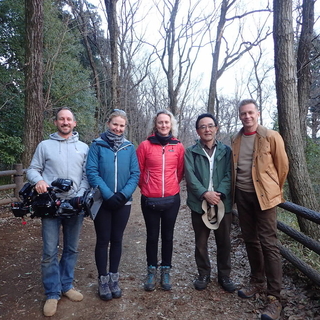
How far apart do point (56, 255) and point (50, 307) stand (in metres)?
0.52

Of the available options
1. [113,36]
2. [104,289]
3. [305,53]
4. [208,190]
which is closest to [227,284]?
[208,190]

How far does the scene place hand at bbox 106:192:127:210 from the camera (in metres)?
2.80

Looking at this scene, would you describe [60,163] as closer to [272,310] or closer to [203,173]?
[203,173]

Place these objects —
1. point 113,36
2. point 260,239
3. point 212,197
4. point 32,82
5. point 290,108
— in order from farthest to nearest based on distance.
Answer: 1. point 113,36
2. point 32,82
3. point 290,108
4. point 212,197
5. point 260,239

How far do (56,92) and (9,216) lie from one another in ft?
24.6

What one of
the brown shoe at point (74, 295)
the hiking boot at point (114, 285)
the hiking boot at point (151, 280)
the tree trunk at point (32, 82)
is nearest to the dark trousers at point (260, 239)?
the hiking boot at point (151, 280)

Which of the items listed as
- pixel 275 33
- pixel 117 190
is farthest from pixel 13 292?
pixel 275 33

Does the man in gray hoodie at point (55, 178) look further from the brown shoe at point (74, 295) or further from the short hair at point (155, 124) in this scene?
the short hair at point (155, 124)

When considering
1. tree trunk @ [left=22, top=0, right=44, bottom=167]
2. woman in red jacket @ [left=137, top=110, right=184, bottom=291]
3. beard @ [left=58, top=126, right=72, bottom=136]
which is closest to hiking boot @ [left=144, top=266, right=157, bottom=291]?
woman in red jacket @ [left=137, top=110, right=184, bottom=291]

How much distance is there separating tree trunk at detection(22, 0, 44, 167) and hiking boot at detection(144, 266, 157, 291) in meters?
5.12

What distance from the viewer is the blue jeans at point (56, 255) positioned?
2.74 meters

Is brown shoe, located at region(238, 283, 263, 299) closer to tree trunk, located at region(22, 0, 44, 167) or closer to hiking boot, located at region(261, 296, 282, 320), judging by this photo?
hiking boot, located at region(261, 296, 282, 320)

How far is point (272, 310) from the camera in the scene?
2650 mm

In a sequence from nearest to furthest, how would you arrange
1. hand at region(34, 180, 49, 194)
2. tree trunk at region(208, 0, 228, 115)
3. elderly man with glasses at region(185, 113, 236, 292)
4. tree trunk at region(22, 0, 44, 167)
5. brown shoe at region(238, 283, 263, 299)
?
hand at region(34, 180, 49, 194), brown shoe at region(238, 283, 263, 299), elderly man with glasses at region(185, 113, 236, 292), tree trunk at region(22, 0, 44, 167), tree trunk at region(208, 0, 228, 115)
